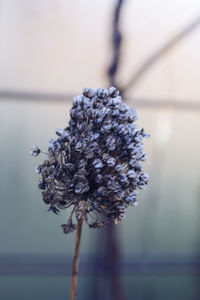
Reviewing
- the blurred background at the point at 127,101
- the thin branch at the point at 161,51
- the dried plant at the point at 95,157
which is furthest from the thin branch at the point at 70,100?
the dried plant at the point at 95,157

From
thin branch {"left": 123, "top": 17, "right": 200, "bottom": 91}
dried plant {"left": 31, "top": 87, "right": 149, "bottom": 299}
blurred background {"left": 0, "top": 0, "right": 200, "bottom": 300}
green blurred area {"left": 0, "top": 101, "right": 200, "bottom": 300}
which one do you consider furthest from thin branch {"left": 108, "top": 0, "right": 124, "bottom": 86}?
dried plant {"left": 31, "top": 87, "right": 149, "bottom": 299}

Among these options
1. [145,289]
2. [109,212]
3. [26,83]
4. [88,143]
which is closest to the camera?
[88,143]

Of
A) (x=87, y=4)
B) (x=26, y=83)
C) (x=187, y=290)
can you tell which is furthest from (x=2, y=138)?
(x=187, y=290)

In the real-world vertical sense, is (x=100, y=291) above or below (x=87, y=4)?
below

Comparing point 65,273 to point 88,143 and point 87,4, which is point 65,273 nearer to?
point 87,4

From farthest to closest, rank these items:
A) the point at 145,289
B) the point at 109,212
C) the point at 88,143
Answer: the point at 145,289, the point at 109,212, the point at 88,143

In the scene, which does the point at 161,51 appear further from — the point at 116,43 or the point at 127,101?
the point at 127,101

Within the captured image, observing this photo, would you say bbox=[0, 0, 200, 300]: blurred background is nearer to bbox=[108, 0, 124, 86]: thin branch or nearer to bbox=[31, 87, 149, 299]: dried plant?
bbox=[108, 0, 124, 86]: thin branch
